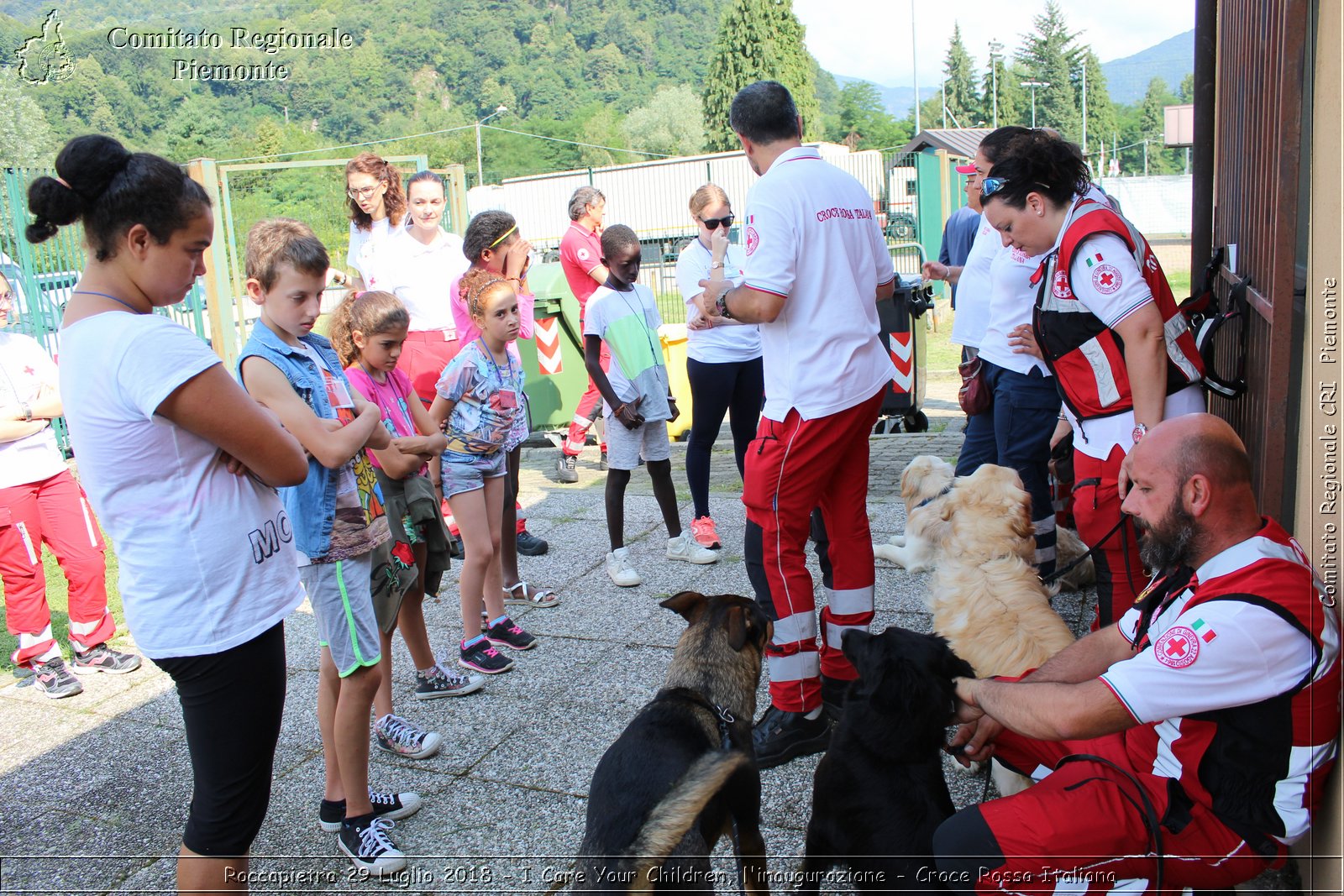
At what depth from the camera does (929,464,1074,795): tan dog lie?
10.3 ft

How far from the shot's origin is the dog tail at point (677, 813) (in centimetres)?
221

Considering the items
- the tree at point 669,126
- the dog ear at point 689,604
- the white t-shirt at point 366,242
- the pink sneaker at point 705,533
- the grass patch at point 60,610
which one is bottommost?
the grass patch at point 60,610

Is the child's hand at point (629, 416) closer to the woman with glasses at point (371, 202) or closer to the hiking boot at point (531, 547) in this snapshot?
the hiking boot at point (531, 547)

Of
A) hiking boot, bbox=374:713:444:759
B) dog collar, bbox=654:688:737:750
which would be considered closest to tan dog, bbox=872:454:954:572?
dog collar, bbox=654:688:737:750

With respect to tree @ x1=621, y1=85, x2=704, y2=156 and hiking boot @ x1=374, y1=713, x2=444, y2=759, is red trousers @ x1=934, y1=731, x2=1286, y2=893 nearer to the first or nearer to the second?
hiking boot @ x1=374, y1=713, x2=444, y2=759

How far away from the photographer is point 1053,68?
105 m

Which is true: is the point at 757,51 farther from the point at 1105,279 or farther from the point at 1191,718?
the point at 1191,718

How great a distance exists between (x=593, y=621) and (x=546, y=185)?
4045cm

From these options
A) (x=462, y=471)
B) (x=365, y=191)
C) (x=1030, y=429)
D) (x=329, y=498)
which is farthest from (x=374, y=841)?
(x=365, y=191)

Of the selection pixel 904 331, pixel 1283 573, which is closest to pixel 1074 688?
pixel 1283 573

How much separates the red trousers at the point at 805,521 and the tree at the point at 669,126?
77.4 meters

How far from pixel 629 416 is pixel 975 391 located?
2.05m

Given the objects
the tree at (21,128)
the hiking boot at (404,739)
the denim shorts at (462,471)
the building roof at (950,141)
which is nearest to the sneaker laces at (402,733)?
the hiking boot at (404,739)

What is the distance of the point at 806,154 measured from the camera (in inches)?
139
